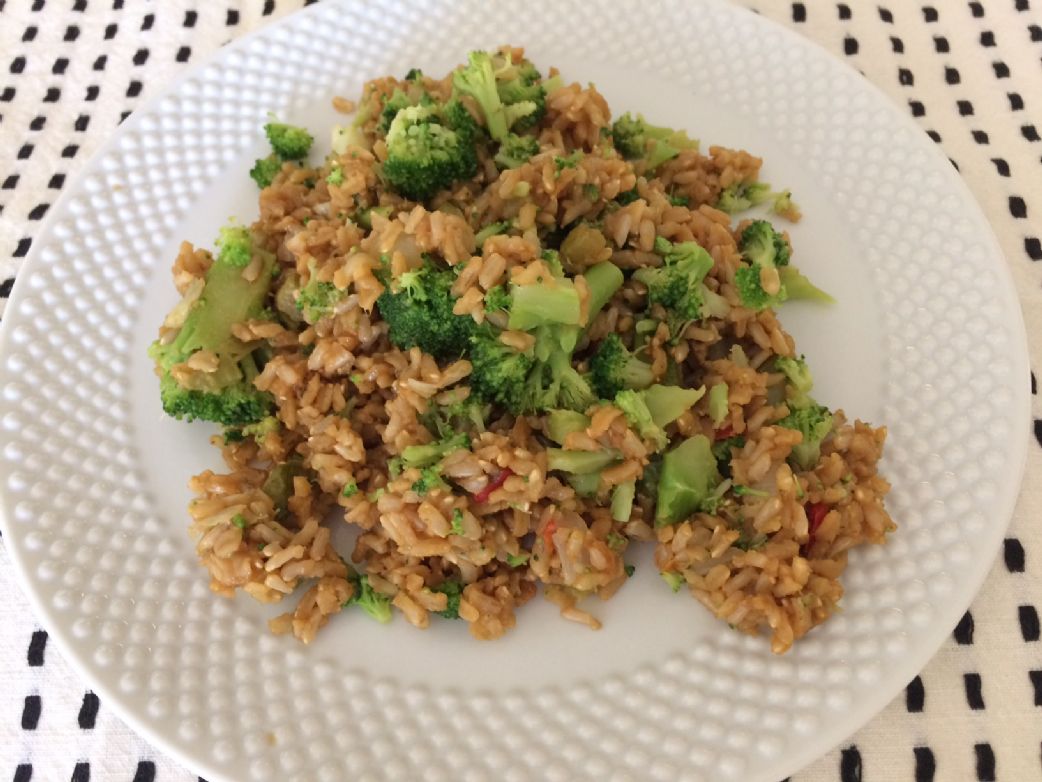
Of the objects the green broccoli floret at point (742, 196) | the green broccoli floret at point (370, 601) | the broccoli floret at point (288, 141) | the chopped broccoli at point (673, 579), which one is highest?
the green broccoli floret at point (742, 196)

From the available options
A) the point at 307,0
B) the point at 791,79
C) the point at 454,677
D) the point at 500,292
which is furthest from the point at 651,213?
the point at 307,0

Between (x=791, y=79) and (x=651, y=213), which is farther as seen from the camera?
(x=791, y=79)

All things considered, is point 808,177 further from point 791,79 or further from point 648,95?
point 648,95

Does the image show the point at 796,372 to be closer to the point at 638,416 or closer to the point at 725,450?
the point at 725,450

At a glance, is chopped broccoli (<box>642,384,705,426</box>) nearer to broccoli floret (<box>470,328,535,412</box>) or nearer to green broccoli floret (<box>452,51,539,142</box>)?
broccoli floret (<box>470,328,535,412</box>)

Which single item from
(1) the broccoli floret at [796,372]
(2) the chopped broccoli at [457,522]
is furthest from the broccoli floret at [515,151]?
(2) the chopped broccoli at [457,522]

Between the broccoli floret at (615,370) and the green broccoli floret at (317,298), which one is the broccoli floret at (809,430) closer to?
the broccoli floret at (615,370)

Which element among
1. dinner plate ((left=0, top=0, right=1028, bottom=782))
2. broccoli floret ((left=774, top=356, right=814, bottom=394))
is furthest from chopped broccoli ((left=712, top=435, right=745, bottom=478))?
dinner plate ((left=0, top=0, right=1028, bottom=782))
